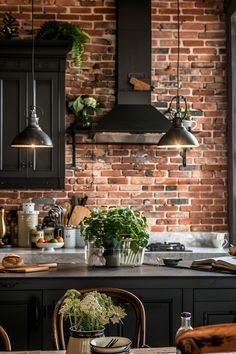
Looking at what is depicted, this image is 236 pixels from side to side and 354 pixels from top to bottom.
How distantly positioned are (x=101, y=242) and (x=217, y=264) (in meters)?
0.78

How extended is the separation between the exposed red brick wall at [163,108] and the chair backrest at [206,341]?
525cm

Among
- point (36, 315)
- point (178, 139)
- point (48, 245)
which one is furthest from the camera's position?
point (48, 245)

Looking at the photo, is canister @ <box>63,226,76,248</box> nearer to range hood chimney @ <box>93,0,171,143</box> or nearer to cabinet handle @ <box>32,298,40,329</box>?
range hood chimney @ <box>93,0,171,143</box>

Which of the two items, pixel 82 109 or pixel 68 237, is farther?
pixel 82 109

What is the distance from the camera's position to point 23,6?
5816mm

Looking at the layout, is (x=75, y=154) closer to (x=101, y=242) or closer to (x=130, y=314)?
(x=101, y=242)

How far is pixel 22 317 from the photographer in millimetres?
3381

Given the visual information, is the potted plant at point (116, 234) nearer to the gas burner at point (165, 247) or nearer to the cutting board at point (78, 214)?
the gas burner at point (165, 247)

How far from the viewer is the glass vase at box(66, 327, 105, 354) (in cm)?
167

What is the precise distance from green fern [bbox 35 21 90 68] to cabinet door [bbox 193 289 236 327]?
310cm

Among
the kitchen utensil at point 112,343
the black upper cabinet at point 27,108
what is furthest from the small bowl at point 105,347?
the black upper cabinet at point 27,108

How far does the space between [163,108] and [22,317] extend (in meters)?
3.19

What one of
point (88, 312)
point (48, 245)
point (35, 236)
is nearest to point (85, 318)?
point (88, 312)

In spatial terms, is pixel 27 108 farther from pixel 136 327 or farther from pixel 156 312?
pixel 136 327
